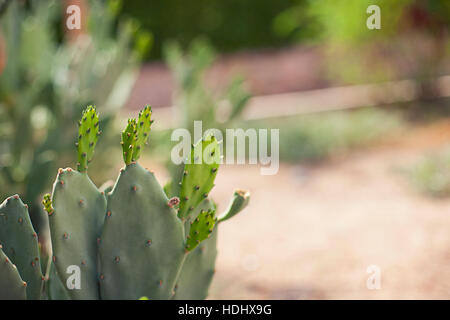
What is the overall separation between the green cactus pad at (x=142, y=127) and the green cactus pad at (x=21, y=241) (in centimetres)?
34

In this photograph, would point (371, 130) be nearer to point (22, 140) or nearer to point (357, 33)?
point (357, 33)

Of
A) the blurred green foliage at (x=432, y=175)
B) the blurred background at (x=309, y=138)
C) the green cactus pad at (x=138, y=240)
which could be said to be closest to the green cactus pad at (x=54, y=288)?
the green cactus pad at (x=138, y=240)

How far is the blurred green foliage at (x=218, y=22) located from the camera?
9.84m

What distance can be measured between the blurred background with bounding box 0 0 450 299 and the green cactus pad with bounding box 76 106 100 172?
2.67 feet

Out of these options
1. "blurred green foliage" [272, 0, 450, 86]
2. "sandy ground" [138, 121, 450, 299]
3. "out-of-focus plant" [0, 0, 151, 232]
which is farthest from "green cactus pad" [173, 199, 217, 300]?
"blurred green foliage" [272, 0, 450, 86]

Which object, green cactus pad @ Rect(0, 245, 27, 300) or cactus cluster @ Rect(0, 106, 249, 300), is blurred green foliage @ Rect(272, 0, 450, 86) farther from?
green cactus pad @ Rect(0, 245, 27, 300)

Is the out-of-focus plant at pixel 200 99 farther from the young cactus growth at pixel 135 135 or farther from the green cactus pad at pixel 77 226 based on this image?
the young cactus growth at pixel 135 135

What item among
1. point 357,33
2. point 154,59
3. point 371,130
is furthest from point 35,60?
point 154,59

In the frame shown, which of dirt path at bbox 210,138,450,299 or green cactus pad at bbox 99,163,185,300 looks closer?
green cactus pad at bbox 99,163,185,300

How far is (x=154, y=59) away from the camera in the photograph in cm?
988

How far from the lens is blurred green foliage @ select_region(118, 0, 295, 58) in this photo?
9.84 metres

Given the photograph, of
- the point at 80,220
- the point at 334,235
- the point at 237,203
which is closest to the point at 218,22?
the point at 334,235

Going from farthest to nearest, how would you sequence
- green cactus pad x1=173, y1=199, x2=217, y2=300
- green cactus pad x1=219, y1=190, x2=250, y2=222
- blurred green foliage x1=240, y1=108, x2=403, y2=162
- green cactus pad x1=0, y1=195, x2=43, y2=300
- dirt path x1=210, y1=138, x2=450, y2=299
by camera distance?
1. blurred green foliage x1=240, y1=108, x2=403, y2=162
2. dirt path x1=210, y1=138, x2=450, y2=299
3. green cactus pad x1=173, y1=199, x2=217, y2=300
4. green cactus pad x1=219, y1=190, x2=250, y2=222
5. green cactus pad x1=0, y1=195, x2=43, y2=300

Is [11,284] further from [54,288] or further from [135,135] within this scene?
[135,135]
